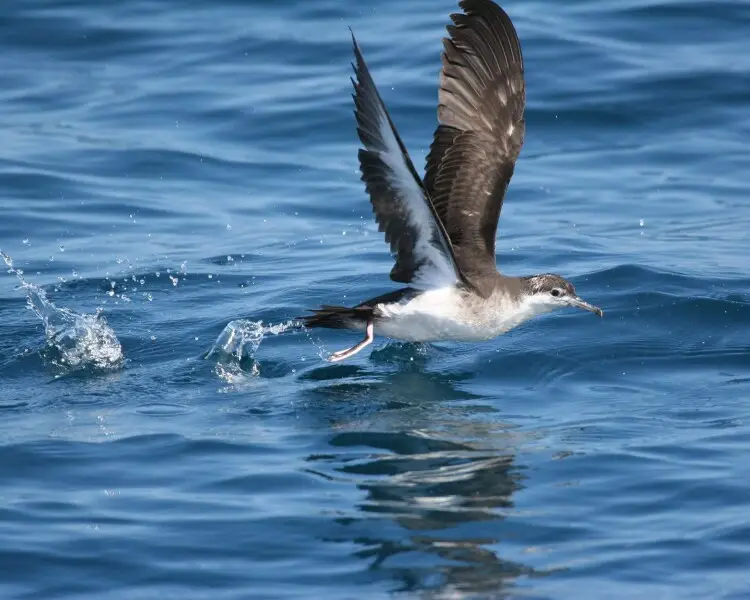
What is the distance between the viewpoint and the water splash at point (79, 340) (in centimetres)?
862

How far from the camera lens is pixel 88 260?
11148 millimetres

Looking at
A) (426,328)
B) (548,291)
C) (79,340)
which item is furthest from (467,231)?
(79,340)

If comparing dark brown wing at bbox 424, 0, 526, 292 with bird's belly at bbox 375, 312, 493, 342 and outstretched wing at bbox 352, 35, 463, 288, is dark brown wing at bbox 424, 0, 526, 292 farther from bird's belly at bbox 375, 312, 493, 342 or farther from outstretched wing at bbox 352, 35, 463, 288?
outstretched wing at bbox 352, 35, 463, 288

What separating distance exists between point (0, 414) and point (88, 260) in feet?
11.8

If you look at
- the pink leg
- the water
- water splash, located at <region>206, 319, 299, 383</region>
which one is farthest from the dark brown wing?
water splash, located at <region>206, 319, 299, 383</region>

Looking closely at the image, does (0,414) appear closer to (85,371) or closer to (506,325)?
(85,371)

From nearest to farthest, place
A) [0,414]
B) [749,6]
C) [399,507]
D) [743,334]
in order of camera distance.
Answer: [399,507] < [0,414] < [743,334] < [749,6]

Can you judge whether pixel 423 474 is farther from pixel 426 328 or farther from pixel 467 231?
pixel 467 231

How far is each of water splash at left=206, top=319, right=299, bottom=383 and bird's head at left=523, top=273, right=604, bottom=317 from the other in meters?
1.94

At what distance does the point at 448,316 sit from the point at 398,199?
1.26 m

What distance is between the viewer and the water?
20.0ft

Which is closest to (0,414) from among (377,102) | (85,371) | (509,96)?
(85,371)

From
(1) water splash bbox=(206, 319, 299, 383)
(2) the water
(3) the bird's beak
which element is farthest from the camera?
(3) the bird's beak

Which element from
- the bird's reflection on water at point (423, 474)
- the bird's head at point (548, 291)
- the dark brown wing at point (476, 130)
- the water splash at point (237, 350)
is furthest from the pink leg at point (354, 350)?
the bird's head at point (548, 291)
